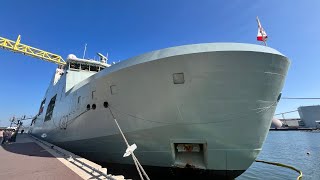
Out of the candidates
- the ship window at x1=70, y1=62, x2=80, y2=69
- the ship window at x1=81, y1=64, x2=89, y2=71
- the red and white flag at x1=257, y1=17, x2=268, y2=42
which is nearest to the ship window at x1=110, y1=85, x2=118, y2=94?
the red and white flag at x1=257, y1=17, x2=268, y2=42

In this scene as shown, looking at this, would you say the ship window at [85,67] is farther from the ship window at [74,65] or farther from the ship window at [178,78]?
the ship window at [178,78]

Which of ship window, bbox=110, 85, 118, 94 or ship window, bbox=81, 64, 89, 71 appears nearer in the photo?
ship window, bbox=110, 85, 118, 94

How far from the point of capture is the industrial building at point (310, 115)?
77.1 metres

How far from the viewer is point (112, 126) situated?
7000 millimetres

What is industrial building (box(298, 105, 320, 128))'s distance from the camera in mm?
77125

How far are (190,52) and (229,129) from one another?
8.03 feet

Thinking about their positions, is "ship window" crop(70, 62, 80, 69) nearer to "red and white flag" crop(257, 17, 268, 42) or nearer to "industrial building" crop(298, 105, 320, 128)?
"red and white flag" crop(257, 17, 268, 42)

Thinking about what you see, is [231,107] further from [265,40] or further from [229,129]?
[265,40]

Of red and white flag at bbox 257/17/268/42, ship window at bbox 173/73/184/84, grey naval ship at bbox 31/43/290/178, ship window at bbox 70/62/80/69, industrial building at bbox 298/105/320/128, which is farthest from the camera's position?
industrial building at bbox 298/105/320/128

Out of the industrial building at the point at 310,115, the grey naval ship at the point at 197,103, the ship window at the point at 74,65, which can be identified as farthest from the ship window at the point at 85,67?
the industrial building at the point at 310,115

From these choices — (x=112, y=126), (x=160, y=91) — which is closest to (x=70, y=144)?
(x=112, y=126)

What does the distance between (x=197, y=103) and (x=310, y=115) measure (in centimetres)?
9606

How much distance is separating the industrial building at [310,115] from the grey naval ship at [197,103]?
89393 millimetres

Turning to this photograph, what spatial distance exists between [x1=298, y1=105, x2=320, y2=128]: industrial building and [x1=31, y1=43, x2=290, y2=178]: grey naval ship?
89.4 meters
